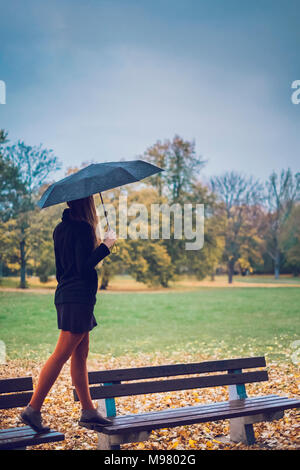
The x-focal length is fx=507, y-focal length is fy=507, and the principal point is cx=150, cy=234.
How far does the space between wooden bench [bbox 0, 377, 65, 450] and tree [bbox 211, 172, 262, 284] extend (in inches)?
1561

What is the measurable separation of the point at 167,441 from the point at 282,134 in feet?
106

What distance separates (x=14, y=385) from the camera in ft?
11.6

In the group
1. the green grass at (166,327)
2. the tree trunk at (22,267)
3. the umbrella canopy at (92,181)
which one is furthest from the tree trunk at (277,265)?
the umbrella canopy at (92,181)

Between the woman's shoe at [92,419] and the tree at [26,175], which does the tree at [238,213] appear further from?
the woman's shoe at [92,419]

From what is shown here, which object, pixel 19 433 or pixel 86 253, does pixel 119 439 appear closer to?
pixel 19 433

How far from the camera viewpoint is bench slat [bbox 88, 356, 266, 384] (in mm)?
3906

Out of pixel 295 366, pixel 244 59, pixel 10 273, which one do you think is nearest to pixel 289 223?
pixel 244 59

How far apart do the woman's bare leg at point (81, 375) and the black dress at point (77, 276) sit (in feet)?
0.73

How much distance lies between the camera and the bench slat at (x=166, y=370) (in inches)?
Answer: 154

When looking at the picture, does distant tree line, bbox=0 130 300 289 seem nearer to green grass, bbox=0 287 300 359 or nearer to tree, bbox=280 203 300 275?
tree, bbox=280 203 300 275

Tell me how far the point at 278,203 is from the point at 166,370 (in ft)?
129

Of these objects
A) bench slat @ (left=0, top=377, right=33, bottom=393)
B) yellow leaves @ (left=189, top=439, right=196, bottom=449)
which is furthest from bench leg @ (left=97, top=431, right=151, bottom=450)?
yellow leaves @ (left=189, top=439, right=196, bottom=449)

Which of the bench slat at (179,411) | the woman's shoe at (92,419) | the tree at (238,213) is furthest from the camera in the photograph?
the tree at (238,213)

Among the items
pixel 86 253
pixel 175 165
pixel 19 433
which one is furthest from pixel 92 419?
pixel 175 165
